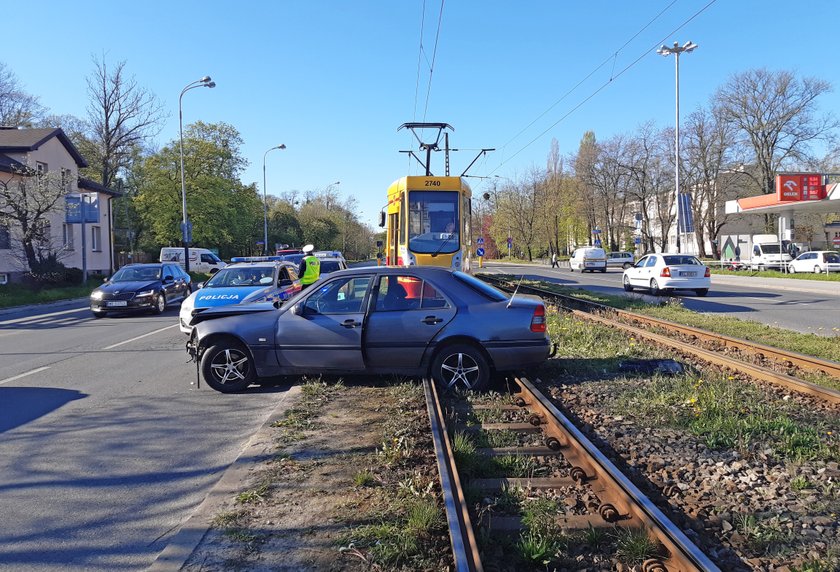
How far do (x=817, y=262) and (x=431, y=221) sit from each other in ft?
101

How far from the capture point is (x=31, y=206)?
2523 cm

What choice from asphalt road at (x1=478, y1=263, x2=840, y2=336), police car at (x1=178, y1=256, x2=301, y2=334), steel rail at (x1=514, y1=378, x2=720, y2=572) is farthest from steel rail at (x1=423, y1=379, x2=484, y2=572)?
asphalt road at (x1=478, y1=263, x2=840, y2=336)

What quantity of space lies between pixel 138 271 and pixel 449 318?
50.7 feet

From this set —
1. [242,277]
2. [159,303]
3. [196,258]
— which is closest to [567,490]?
[242,277]

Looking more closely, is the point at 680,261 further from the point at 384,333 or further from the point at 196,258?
the point at 196,258

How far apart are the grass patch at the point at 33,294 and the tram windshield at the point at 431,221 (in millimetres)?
16204

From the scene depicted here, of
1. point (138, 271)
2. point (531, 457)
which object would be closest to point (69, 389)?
point (531, 457)

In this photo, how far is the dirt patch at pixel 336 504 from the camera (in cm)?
329

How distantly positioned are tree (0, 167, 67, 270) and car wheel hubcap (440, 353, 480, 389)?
81.0 feet

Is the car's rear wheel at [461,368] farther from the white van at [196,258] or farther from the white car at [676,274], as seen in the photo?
the white van at [196,258]

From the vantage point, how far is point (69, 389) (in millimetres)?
7980

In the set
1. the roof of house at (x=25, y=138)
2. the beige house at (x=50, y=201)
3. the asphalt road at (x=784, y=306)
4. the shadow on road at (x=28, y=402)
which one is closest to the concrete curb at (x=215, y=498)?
the shadow on road at (x=28, y=402)

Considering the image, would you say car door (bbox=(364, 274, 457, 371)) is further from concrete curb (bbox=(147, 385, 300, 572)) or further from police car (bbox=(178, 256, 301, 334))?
police car (bbox=(178, 256, 301, 334))

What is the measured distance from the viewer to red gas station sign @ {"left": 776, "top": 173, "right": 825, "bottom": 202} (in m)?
33.8
